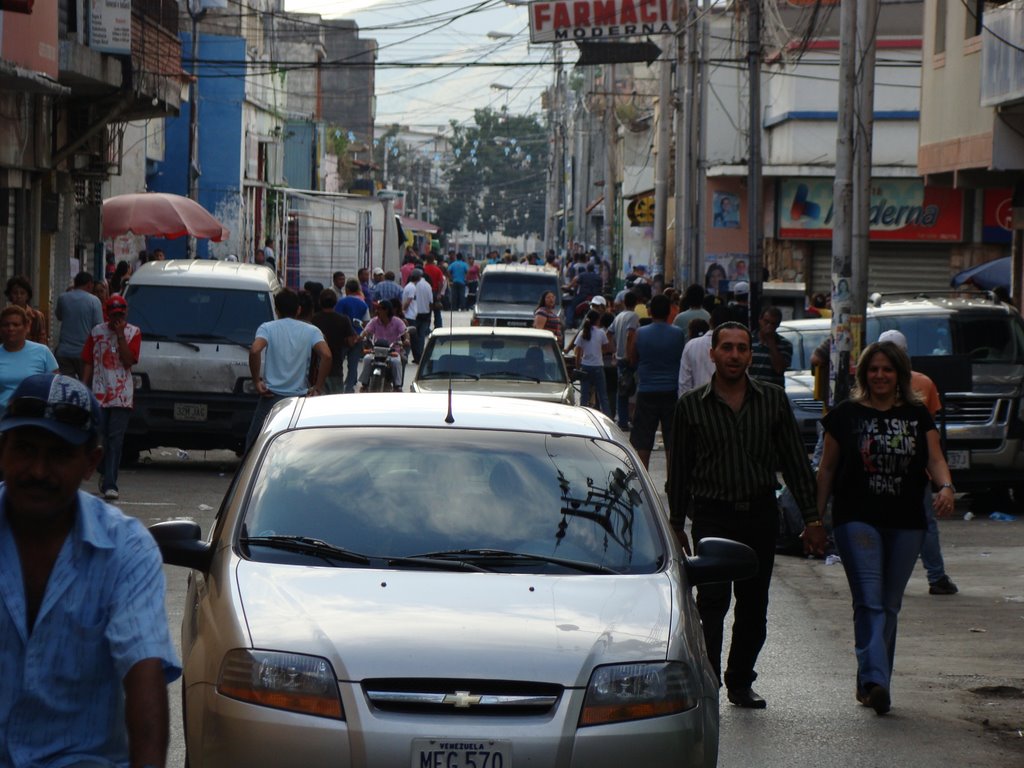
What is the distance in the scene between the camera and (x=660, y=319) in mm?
16141

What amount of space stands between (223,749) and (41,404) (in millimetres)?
1861

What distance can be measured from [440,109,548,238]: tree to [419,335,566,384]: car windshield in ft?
422

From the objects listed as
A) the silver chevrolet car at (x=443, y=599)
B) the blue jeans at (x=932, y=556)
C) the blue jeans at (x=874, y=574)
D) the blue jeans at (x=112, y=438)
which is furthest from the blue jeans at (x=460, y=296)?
the silver chevrolet car at (x=443, y=599)

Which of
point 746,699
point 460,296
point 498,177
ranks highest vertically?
point 498,177

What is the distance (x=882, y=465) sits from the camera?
25.8ft

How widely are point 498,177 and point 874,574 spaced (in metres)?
143

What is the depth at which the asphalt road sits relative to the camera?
23.9ft

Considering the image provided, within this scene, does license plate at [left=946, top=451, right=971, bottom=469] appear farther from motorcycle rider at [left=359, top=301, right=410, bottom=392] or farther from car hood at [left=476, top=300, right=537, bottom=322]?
car hood at [left=476, top=300, right=537, bottom=322]

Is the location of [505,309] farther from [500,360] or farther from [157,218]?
[500,360]

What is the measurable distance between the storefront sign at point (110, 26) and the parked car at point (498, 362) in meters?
8.95

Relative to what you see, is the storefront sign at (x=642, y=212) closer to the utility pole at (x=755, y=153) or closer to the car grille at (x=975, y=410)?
the utility pole at (x=755, y=153)

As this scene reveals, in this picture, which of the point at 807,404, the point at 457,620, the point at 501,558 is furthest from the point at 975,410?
the point at 457,620

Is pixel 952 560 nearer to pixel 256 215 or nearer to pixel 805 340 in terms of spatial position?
pixel 805 340

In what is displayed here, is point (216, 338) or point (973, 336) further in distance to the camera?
point (216, 338)
